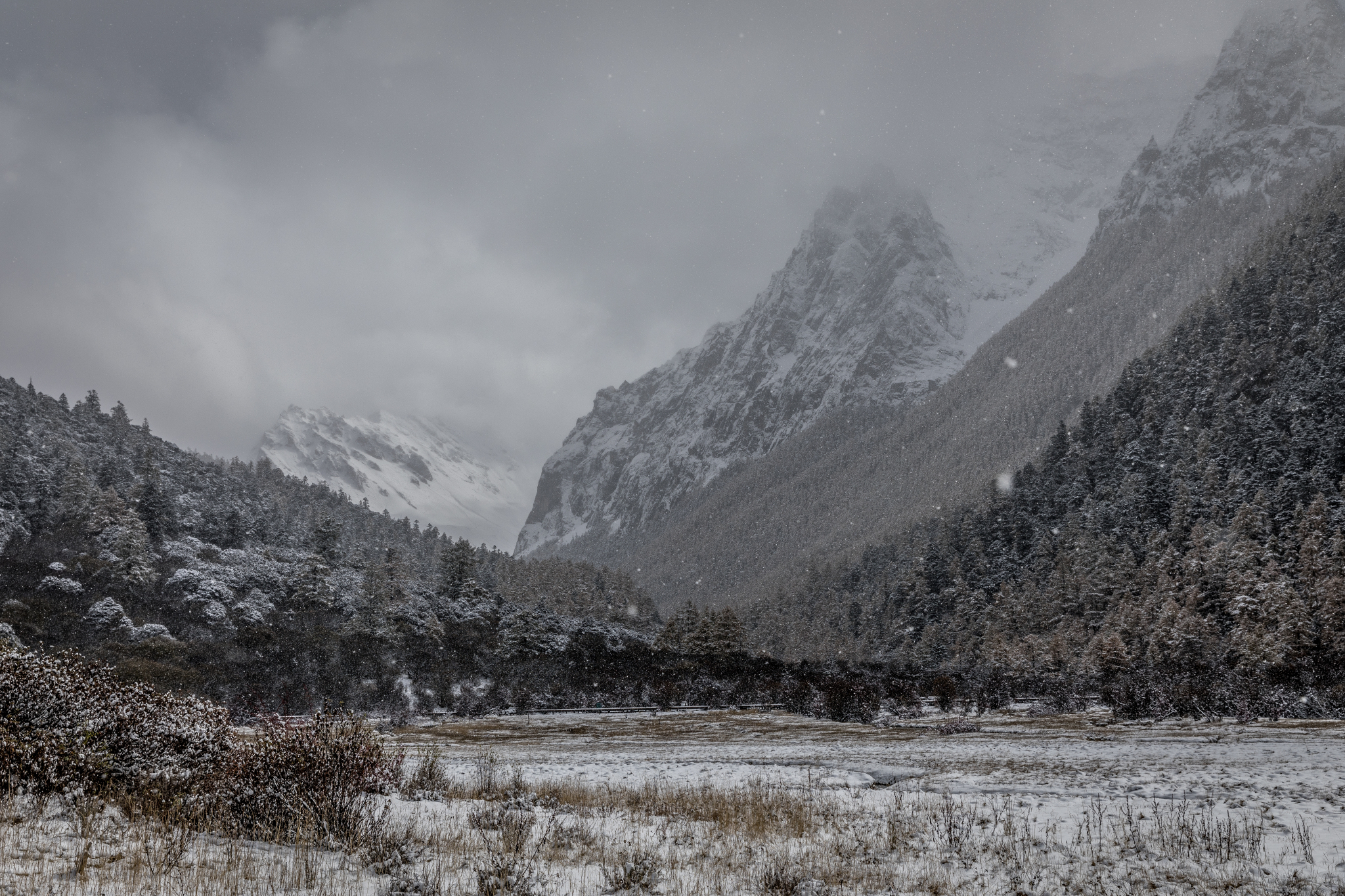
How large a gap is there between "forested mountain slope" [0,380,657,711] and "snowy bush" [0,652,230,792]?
35657 millimetres

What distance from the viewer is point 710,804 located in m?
12.8

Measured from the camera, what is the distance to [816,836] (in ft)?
32.2

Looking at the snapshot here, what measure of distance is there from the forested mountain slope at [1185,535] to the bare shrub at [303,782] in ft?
114

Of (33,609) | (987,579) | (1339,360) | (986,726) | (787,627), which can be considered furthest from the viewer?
(787,627)

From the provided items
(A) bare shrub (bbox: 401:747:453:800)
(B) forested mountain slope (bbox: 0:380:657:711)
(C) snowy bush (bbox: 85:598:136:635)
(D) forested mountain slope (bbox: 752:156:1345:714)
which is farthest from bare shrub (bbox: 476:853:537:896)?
(C) snowy bush (bbox: 85:598:136:635)

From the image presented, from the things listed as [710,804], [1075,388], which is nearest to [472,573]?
[710,804]

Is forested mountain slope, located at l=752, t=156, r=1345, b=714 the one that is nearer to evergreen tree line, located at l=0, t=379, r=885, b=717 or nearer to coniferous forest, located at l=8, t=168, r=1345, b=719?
coniferous forest, located at l=8, t=168, r=1345, b=719

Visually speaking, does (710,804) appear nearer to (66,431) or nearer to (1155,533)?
(1155,533)

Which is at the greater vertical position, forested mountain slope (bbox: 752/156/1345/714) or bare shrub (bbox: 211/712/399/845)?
forested mountain slope (bbox: 752/156/1345/714)

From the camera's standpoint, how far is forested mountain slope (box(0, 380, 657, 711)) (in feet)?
155

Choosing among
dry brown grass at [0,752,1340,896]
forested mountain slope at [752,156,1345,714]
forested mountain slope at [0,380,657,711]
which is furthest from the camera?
forested mountain slope at [0,380,657,711]

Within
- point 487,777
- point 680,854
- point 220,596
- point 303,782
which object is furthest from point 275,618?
point 680,854

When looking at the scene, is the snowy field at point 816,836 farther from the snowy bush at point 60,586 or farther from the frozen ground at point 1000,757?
the snowy bush at point 60,586

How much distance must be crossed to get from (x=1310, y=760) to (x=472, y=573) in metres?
93.3
